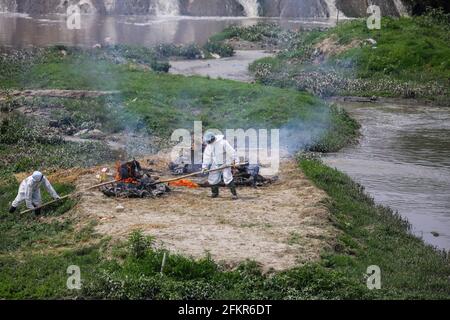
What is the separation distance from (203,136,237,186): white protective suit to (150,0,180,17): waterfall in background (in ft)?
133

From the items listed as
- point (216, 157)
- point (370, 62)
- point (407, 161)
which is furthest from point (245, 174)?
point (370, 62)

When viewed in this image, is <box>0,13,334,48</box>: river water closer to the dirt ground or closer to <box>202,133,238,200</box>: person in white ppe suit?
<box>202,133,238,200</box>: person in white ppe suit

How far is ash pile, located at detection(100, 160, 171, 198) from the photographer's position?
14.7 metres

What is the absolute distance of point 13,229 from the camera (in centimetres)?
1347

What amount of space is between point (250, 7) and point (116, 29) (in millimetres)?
11742

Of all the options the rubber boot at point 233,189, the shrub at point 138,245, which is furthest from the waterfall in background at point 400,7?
the shrub at point 138,245

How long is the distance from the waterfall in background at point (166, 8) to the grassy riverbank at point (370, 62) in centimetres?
1867

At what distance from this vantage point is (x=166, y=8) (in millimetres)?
54500

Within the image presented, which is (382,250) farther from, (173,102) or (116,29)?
(116,29)

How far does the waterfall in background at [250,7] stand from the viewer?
178 feet

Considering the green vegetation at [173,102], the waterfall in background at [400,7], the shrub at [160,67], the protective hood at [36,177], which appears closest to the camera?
the protective hood at [36,177]

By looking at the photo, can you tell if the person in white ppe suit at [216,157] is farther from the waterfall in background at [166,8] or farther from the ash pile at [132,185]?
the waterfall in background at [166,8]

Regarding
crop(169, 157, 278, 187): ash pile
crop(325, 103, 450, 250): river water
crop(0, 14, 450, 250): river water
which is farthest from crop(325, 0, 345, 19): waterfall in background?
crop(169, 157, 278, 187): ash pile
